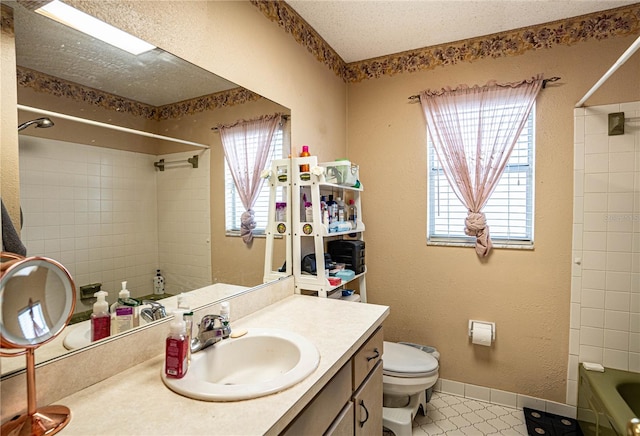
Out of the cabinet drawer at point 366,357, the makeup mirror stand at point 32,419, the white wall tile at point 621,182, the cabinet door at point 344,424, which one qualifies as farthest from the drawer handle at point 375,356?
the white wall tile at point 621,182

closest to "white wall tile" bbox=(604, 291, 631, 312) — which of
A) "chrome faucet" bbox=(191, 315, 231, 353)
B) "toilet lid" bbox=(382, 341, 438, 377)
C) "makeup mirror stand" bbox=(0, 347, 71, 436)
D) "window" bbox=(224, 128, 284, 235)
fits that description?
"toilet lid" bbox=(382, 341, 438, 377)

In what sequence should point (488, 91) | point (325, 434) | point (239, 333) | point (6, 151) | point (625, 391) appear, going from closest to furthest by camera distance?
point (6, 151) < point (325, 434) < point (239, 333) < point (625, 391) < point (488, 91)

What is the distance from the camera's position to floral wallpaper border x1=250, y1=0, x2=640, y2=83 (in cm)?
182

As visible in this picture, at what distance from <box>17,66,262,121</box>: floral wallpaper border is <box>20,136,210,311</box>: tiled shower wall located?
0.14m

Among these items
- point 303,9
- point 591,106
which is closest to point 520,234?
point 591,106

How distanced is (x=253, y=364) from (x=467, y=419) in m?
1.58

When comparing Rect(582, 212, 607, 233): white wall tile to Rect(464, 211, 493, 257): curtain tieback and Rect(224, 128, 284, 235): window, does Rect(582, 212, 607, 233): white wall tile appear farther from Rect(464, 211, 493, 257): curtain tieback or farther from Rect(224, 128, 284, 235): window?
Rect(224, 128, 284, 235): window

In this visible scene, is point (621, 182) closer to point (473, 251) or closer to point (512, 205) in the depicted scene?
point (512, 205)

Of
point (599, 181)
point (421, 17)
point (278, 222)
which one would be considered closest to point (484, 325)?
point (599, 181)

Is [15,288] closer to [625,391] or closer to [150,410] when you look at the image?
[150,410]

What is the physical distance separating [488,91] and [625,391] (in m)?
1.88

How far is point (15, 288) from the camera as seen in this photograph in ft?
2.12

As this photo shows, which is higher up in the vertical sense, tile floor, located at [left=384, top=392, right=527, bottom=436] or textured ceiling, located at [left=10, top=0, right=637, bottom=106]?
textured ceiling, located at [left=10, top=0, right=637, bottom=106]

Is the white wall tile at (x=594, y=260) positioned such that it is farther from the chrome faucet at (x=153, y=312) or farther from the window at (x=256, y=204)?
the chrome faucet at (x=153, y=312)
